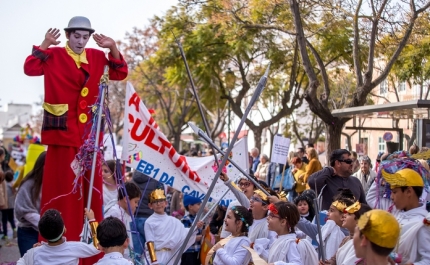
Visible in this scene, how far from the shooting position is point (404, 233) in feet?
15.8

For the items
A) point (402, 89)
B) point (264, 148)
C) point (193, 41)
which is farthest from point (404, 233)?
point (264, 148)

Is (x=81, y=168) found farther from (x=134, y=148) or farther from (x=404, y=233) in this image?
(x=404, y=233)

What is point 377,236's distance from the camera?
12.5 ft

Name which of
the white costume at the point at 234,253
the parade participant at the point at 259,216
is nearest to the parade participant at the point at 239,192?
the parade participant at the point at 259,216

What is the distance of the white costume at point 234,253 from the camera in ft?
21.6

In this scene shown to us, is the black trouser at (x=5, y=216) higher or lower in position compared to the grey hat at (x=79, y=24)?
lower

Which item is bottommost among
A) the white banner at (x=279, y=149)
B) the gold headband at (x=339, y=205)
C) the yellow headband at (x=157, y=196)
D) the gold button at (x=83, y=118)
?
the yellow headband at (x=157, y=196)

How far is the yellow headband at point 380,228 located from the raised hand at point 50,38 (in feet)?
12.1

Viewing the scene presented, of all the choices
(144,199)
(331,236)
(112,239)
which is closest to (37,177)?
(112,239)

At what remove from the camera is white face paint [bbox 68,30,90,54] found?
663 centimetres

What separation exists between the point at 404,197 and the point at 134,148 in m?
3.15

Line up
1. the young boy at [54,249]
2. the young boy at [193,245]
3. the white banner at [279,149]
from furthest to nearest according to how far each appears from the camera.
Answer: the white banner at [279,149] < the young boy at [193,245] < the young boy at [54,249]

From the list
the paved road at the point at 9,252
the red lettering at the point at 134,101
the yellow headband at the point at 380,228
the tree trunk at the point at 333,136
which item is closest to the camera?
the yellow headband at the point at 380,228

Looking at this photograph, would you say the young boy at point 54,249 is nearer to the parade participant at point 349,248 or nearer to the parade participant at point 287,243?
the parade participant at point 287,243
